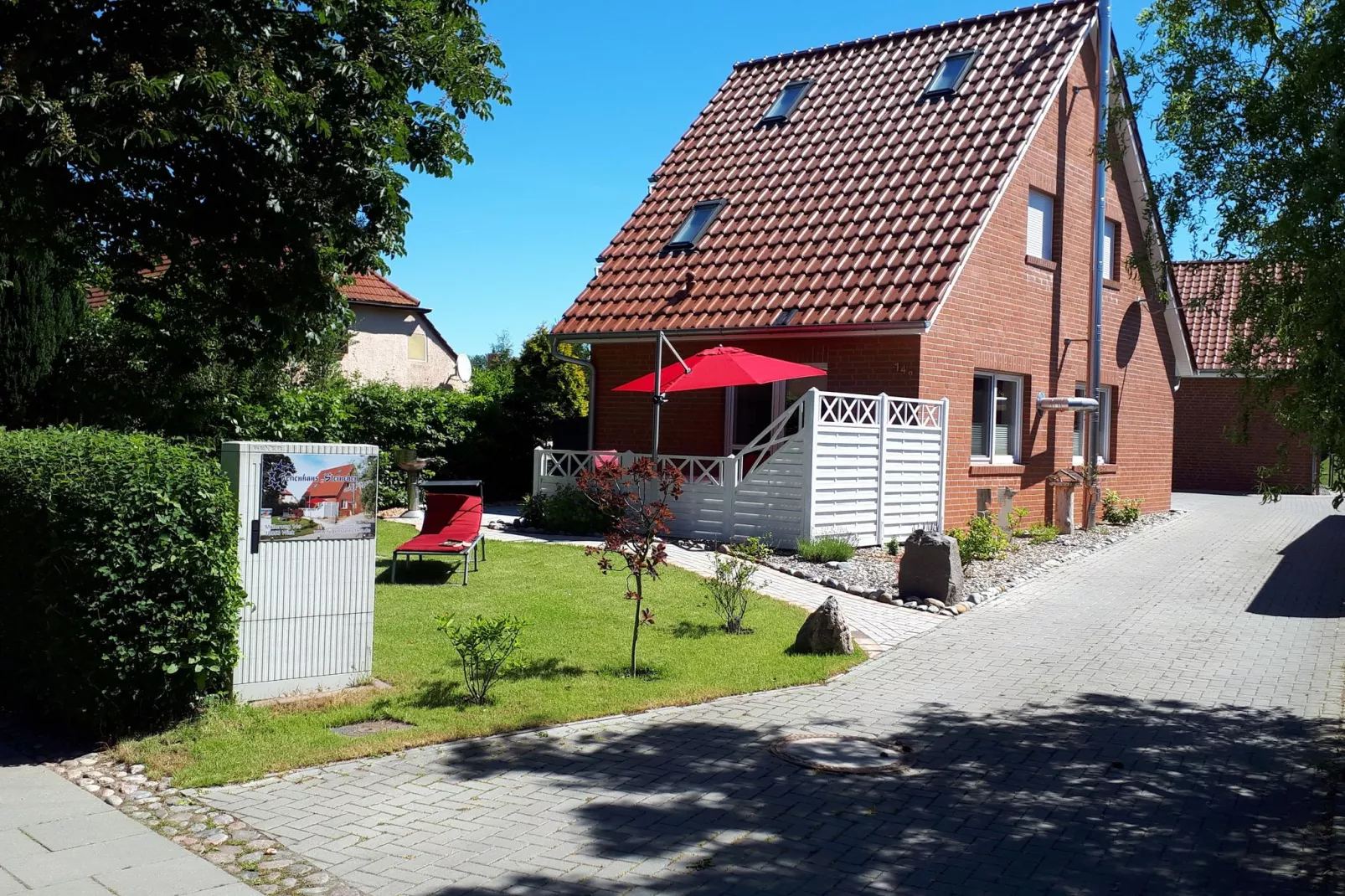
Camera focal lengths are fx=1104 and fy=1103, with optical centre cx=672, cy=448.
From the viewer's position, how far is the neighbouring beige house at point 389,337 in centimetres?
2955

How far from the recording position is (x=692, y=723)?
285 inches

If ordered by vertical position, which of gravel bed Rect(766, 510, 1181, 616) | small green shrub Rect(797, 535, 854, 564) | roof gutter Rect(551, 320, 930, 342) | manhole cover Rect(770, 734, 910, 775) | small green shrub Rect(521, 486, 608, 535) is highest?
roof gutter Rect(551, 320, 930, 342)

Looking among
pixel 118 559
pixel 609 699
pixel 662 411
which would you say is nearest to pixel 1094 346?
pixel 662 411

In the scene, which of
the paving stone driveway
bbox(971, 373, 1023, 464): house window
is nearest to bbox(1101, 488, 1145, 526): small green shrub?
bbox(971, 373, 1023, 464): house window

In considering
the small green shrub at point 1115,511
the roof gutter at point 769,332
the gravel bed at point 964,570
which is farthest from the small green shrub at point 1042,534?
the roof gutter at point 769,332

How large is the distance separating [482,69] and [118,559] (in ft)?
23.8

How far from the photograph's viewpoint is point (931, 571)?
473 inches

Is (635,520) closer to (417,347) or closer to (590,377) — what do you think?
(590,377)

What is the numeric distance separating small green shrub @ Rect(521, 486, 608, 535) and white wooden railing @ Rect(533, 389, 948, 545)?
80cm

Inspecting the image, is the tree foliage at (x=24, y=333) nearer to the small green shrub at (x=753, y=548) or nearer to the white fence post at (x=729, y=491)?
the white fence post at (x=729, y=491)

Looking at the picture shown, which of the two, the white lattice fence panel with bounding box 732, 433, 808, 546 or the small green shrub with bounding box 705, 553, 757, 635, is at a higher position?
the white lattice fence panel with bounding box 732, 433, 808, 546

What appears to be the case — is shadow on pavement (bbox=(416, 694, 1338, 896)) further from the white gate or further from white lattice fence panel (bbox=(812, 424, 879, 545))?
white lattice fence panel (bbox=(812, 424, 879, 545))

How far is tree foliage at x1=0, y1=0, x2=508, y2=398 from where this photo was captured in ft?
30.1

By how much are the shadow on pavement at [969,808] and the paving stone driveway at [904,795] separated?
2cm
